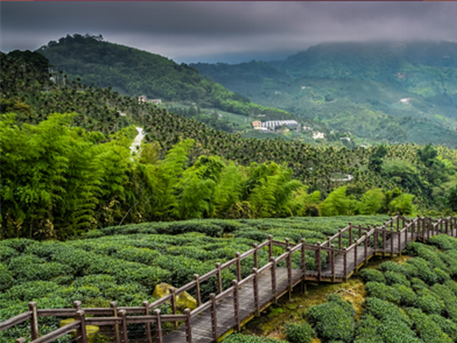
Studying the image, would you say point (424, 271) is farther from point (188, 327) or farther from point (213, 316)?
point (188, 327)

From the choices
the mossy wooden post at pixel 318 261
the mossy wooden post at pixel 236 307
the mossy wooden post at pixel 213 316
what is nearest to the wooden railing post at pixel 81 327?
the mossy wooden post at pixel 213 316

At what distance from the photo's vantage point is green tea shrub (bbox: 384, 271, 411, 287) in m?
10.8

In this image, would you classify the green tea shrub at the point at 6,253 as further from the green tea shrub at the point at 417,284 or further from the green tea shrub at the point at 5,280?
the green tea shrub at the point at 417,284

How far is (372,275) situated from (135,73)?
550 feet

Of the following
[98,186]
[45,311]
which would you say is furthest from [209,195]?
[45,311]

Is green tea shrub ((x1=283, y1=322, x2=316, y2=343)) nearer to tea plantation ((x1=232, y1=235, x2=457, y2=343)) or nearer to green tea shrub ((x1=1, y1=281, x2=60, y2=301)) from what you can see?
tea plantation ((x1=232, y1=235, x2=457, y2=343))

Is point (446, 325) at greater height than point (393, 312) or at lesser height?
lesser

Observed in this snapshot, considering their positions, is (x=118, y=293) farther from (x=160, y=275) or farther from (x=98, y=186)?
(x=98, y=186)

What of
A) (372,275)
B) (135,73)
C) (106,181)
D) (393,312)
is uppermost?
(135,73)

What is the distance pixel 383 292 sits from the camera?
32.5 feet

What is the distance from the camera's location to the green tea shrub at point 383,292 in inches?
384

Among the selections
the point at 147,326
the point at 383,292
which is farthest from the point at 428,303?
the point at 147,326

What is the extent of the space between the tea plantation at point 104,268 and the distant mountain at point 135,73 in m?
150

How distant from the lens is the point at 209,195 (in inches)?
704
